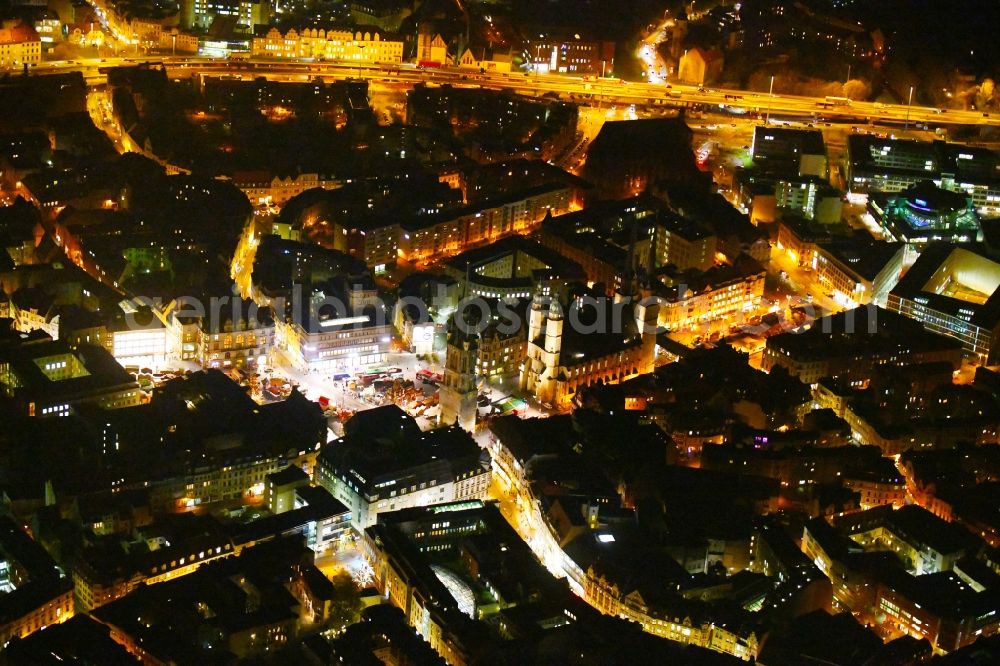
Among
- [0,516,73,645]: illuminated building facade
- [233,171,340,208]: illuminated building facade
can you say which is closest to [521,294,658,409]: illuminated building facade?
[233,171,340,208]: illuminated building facade

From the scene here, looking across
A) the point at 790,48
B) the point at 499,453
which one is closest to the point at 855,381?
the point at 499,453

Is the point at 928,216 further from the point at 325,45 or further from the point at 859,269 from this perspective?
the point at 325,45

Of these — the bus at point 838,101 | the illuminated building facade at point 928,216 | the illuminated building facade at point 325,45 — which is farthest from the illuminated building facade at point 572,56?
the illuminated building facade at point 928,216

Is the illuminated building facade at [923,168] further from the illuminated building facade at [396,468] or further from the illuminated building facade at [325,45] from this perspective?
the illuminated building facade at [396,468]

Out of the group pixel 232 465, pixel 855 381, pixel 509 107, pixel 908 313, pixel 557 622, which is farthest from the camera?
pixel 509 107

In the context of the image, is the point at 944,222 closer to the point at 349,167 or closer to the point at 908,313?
the point at 908,313

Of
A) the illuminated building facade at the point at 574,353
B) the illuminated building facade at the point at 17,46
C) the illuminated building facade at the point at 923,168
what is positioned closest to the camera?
the illuminated building facade at the point at 574,353

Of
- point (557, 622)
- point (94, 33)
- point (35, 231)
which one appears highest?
point (94, 33)
